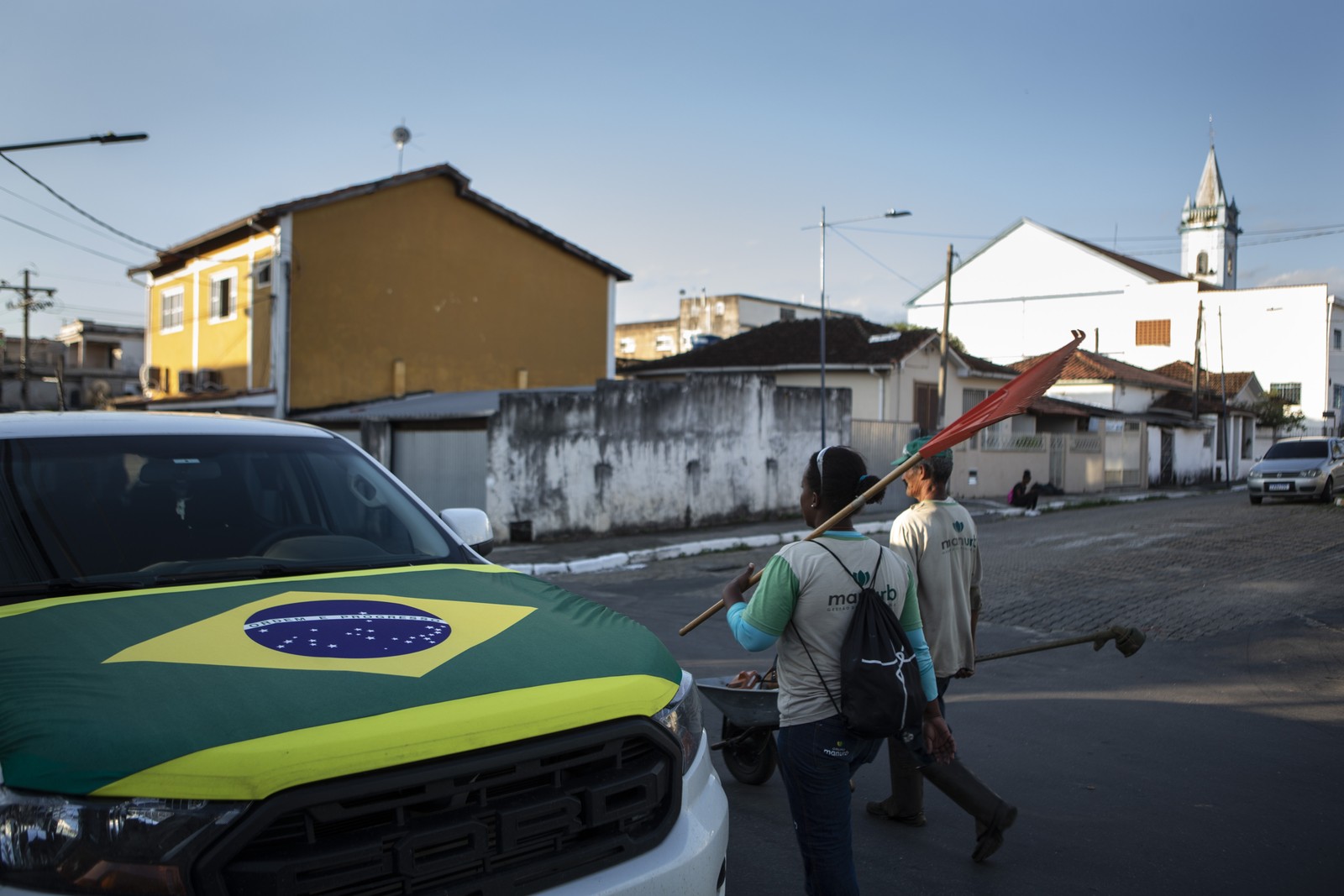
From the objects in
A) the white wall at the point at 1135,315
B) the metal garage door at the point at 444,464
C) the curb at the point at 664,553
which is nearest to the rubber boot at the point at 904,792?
the curb at the point at 664,553

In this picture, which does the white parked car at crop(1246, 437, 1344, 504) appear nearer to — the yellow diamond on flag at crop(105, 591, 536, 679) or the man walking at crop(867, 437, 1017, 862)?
the man walking at crop(867, 437, 1017, 862)

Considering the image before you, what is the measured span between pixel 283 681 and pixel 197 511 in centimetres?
167

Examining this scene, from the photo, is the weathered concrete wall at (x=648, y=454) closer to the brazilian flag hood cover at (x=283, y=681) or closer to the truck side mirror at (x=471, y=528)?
the truck side mirror at (x=471, y=528)

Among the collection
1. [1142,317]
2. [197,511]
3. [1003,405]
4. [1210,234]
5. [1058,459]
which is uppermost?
[1210,234]

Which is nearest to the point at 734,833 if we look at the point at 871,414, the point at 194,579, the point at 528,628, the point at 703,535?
the point at 528,628

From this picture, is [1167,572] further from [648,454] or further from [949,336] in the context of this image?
[949,336]

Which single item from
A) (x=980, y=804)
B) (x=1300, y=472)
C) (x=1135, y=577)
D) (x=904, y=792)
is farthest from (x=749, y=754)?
(x=1300, y=472)

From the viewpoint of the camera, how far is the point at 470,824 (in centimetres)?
214

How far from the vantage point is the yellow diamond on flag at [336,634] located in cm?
233

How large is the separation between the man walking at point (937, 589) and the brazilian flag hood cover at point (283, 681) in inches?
68.5

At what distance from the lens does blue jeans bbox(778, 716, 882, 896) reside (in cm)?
300

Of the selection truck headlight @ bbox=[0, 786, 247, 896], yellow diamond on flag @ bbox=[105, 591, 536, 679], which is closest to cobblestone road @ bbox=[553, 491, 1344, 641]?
yellow diamond on flag @ bbox=[105, 591, 536, 679]

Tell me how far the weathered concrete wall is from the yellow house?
819cm

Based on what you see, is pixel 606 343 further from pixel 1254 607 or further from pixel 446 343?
pixel 1254 607
